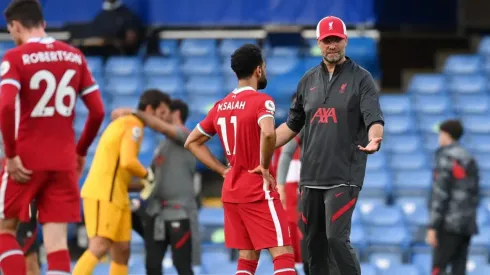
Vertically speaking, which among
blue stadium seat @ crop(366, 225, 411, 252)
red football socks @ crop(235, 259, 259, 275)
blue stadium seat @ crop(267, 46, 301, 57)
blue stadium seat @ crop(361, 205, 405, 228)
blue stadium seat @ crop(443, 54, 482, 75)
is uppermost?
blue stadium seat @ crop(267, 46, 301, 57)

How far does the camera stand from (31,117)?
24.5 feet

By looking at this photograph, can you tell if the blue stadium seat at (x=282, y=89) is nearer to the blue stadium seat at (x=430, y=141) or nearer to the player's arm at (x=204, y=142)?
the blue stadium seat at (x=430, y=141)

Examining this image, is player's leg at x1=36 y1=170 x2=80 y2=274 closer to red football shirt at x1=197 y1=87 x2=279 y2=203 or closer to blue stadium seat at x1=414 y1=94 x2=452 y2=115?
red football shirt at x1=197 y1=87 x2=279 y2=203

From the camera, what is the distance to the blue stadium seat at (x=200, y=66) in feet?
53.5

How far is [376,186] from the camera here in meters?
13.8

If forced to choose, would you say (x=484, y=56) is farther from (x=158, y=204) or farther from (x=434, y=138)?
(x=158, y=204)

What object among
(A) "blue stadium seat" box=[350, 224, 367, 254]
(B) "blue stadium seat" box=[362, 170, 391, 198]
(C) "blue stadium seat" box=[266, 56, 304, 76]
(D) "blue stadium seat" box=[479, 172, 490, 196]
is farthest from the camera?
(C) "blue stadium seat" box=[266, 56, 304, 76]

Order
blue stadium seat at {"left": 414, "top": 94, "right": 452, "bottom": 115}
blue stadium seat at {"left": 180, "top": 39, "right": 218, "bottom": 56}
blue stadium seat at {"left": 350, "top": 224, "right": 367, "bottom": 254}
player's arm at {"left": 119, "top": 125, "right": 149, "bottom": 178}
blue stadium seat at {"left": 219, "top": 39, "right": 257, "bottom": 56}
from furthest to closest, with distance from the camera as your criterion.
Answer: blue stadium seat at {"left": 180, "top": 39, "right": 218, "bottom": 56} < blue stadium seat at {"left": 219, "top": 39, "right": 257, "bottom": 56} < blue stadium seat at {"left": 414, "top": 94, "right": 452, "bottom": 115} < blue stadium seat at {"left": 350, "top": 224, "right": 367, "bottom": 254} < player's arm at {"left": 119, "top": 125, "right": 149, "bottom": 178}

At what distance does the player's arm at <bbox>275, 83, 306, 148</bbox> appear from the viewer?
8039mm

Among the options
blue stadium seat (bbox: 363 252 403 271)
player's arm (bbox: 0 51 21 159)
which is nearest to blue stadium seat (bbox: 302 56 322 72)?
blue stadium seat (bbox: 363 252 403 271)

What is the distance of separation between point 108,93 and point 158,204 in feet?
19.8

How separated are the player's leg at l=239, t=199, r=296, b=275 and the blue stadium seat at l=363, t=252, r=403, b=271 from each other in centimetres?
460

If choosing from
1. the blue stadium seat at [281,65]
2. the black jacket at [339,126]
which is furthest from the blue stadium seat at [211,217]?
the black jacket at [339,126]

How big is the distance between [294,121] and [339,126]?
0.52 metres
